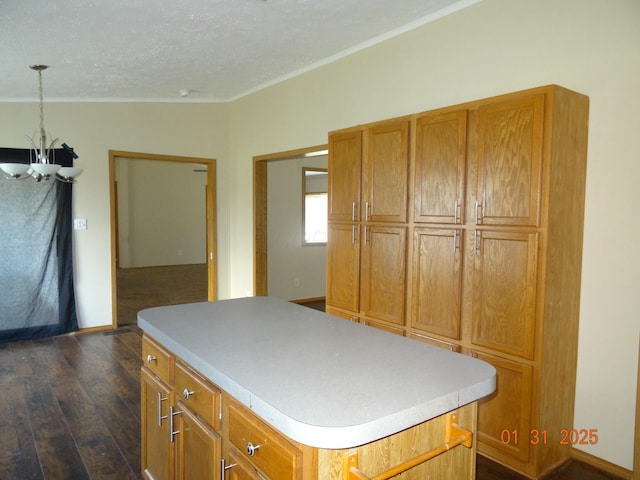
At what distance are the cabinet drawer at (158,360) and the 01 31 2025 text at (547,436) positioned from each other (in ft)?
5.90

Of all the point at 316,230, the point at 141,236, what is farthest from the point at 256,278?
the point at 141,236

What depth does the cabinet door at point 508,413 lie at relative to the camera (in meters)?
2.33

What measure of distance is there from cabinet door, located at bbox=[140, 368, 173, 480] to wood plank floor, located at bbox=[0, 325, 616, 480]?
368mm

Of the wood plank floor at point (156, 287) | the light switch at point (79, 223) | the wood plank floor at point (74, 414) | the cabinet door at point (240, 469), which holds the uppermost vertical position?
the light switch at point (79, 223)

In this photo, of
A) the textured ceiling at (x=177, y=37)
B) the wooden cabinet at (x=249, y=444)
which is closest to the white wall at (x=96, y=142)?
the textured ceiling at (x=177, y=37)

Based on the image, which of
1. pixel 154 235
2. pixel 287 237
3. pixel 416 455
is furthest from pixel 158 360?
pixel 154 235

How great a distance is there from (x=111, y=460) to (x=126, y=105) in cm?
410

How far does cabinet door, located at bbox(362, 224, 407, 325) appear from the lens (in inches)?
116

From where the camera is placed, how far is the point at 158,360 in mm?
1952

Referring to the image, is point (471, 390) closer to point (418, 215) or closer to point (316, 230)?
point (418, 215)

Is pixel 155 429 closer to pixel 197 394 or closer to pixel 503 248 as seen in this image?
pixel 197 394

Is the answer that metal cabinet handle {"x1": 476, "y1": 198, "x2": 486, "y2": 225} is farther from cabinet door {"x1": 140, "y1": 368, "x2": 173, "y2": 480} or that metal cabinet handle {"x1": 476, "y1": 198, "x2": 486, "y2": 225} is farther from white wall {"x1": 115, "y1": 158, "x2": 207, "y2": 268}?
white wall {"x1": 115, "y1": 158, "x2": 207, "y2": 268}

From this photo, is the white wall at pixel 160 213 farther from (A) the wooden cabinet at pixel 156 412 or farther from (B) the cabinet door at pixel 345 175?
(A) the wooden cabinet at pixel 156 412

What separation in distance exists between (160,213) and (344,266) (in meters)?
9.04
